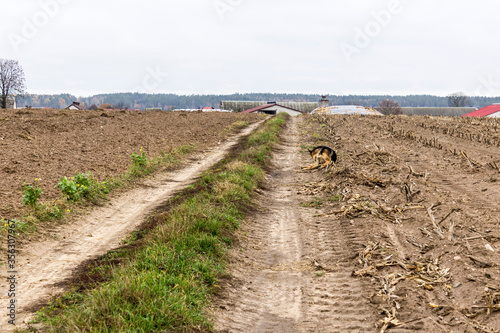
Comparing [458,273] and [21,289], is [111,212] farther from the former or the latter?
[458,273]

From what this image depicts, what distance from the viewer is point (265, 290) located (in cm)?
653

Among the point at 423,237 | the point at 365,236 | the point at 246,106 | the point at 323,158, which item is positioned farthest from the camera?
the point at 246,106

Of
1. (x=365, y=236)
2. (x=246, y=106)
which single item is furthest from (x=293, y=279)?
(x=246, y=106)

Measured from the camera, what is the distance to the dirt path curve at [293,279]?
5520mm

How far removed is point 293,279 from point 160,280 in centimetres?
233

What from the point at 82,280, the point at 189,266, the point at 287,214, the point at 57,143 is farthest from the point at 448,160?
the point at 57,143

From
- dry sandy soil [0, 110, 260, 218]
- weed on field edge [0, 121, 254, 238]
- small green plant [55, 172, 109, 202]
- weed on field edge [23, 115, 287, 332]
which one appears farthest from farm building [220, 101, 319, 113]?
weed on field edge [23, 115, 287, 332]

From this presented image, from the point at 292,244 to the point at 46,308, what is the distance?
4.73 metres

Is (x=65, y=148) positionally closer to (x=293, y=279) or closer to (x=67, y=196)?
(x=67, y=196)

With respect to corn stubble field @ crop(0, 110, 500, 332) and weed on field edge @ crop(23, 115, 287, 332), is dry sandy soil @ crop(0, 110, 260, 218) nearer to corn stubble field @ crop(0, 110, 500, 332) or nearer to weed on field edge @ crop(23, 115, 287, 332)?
corn stubble field @ crop(0, 110, 500, 332)

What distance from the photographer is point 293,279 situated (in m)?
6.93

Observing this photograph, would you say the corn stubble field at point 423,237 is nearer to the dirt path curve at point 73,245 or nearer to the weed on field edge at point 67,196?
the dirt path curve at point 73,245

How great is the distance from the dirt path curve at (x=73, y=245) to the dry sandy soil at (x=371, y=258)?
8.52 feet

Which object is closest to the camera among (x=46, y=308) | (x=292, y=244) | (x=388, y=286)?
(x=46, y=308)
